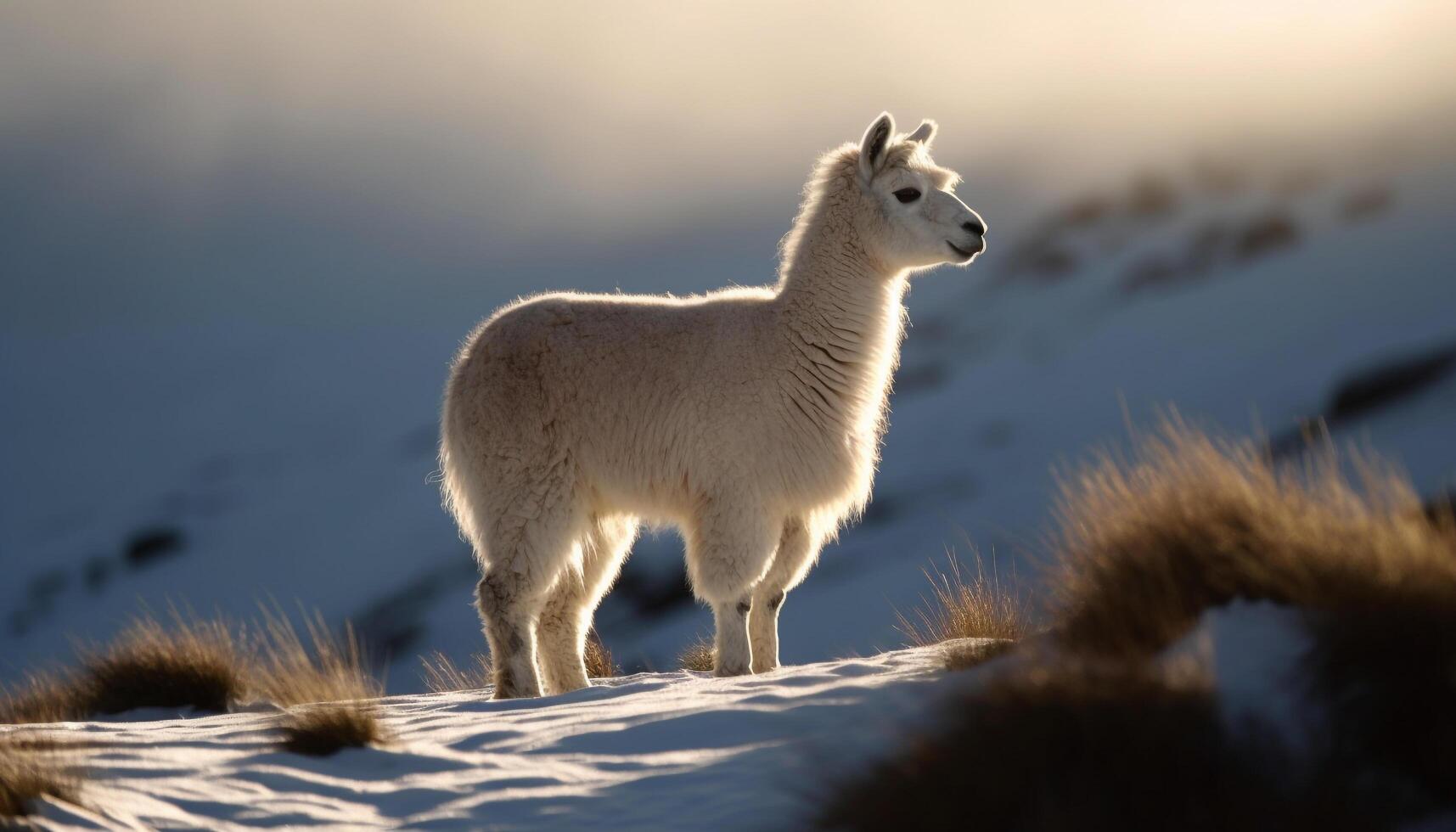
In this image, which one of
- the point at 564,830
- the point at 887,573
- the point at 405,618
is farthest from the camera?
the point at 405,618

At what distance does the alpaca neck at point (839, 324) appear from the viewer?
22.7ft

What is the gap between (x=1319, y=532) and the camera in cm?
402

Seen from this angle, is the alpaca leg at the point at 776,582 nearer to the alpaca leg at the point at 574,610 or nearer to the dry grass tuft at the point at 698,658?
the alpaca leg at the point at 574,610

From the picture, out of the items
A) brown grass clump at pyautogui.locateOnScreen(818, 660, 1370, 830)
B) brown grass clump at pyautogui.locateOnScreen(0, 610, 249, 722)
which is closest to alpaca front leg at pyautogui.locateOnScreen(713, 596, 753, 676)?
brown grass clump at pyautogui.locateOnScreen(0, 610, 249, 722)

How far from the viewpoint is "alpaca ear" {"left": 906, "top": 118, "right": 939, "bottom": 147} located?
25.3 ft

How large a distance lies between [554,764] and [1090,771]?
2.08 m

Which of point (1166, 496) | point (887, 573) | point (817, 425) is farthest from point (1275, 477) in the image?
point (887, 573)

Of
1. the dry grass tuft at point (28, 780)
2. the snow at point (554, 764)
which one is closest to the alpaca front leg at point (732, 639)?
the snow at point (554, 764)

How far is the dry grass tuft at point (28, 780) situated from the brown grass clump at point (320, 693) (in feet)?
2.76

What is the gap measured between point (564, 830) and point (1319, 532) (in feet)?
7.92

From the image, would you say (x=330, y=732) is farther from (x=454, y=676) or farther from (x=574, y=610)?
(x=454, y=676)

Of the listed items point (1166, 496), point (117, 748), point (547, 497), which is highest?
point (547, 497)

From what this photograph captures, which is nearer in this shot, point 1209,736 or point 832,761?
point 1209,736

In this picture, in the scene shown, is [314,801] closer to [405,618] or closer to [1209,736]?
[1209,736]
